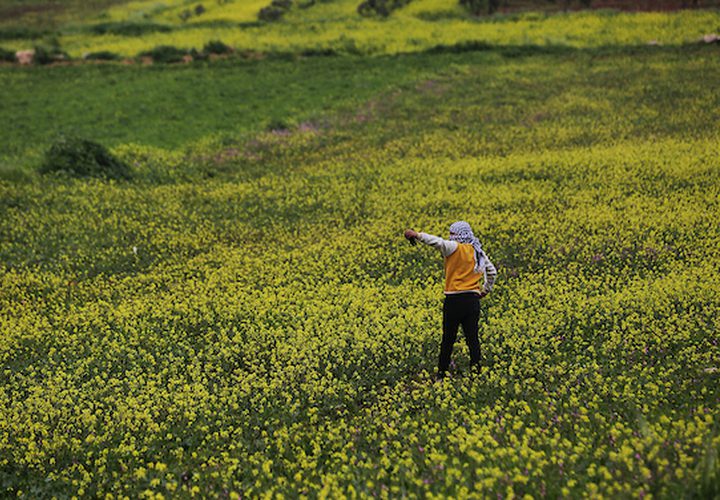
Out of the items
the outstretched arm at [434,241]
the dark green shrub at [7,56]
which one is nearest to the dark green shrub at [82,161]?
the outstretched arm at [434,241]

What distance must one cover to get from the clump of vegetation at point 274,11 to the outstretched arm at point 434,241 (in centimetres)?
6929

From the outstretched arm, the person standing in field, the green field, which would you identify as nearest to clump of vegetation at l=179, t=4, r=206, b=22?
the green field

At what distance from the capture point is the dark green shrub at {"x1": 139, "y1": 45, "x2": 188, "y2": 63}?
5320cm

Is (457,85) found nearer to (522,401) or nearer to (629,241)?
(629,241)

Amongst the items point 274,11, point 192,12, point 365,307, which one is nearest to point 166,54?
point 274,11

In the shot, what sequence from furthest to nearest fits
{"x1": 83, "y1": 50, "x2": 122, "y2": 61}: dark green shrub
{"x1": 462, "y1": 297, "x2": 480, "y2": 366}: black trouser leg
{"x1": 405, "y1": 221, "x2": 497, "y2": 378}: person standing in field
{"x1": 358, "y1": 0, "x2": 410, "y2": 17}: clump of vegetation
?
1. {"x1": 358, "y1": 0, "x2": 410, "y2": 17}: clump of vegetation
2. {"x1": 83, "y1": 50, "x2": 122, "y2": 61}: dark green shrub
3. {"x1": 462, "y1": 297, "x2": 480, "y2": 366}: black trouser leg
4. {"x1": 405, "y1": 221, "x2": 497, "y2": 378}: person standing in field

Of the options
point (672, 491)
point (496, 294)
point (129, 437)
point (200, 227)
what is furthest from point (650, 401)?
point (200, 227)

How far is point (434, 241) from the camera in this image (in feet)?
31.6

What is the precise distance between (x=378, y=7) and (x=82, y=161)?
52599mm

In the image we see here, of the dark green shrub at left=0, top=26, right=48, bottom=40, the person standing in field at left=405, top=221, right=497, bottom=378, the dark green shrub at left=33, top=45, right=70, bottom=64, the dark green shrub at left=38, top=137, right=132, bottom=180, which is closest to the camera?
the person standing in field at left=405, top=221, right=497, bottom=378

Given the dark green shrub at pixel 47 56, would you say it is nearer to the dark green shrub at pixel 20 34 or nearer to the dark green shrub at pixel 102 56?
the dark green shrub at pixel 102 56

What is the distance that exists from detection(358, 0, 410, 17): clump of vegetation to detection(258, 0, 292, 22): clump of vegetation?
9.32 meters

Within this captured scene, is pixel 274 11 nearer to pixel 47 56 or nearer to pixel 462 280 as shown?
pixel 47 56

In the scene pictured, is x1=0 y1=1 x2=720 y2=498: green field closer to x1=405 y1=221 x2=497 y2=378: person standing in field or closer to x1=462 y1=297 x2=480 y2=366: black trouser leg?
x1=462 y1=297 x2=480 y2=366: black trouser leg
